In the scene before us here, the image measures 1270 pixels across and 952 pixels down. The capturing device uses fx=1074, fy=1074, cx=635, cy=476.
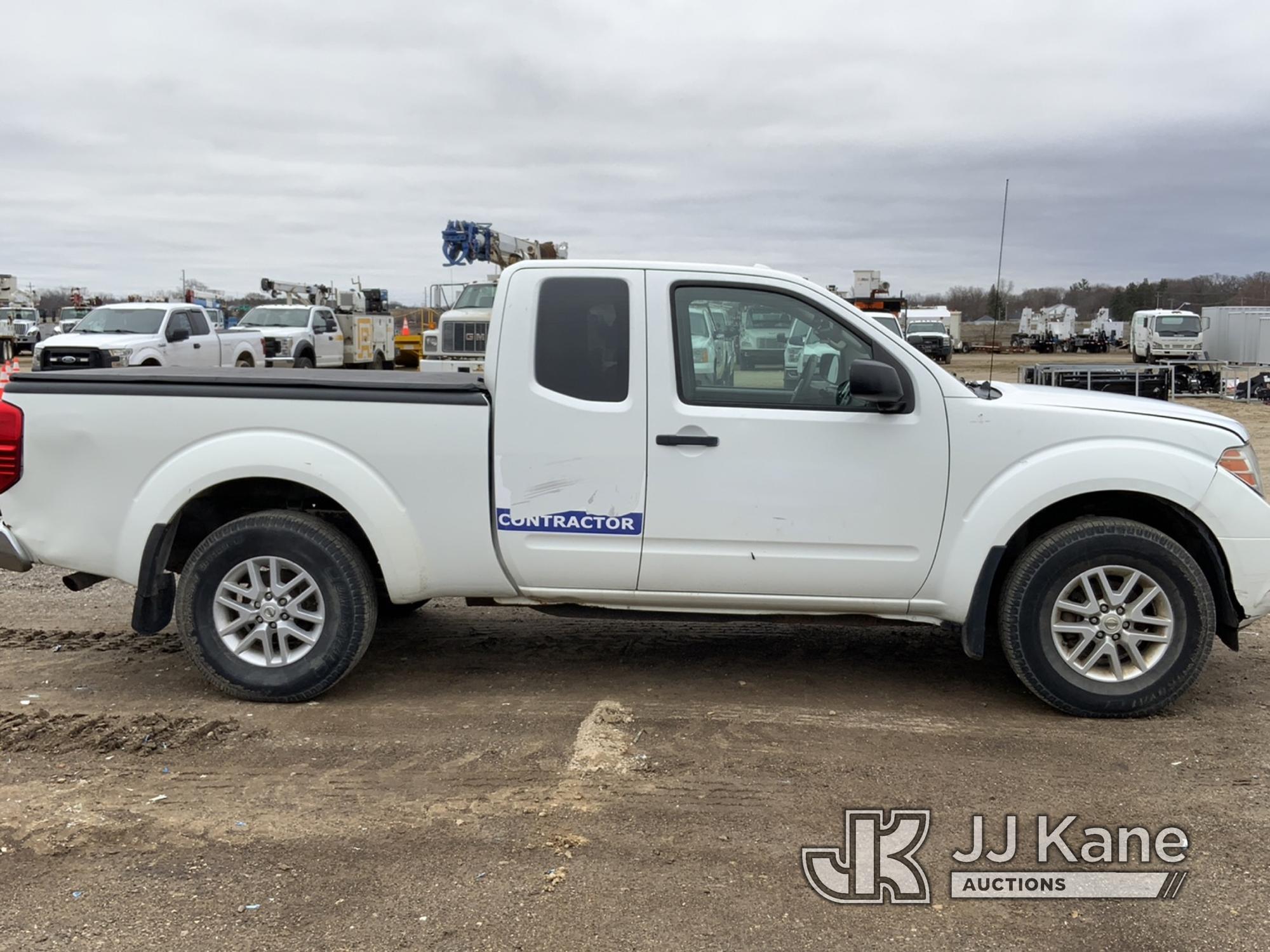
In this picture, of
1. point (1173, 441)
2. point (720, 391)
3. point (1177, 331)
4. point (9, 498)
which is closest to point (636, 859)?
point (720, 391)

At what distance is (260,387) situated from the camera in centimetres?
484

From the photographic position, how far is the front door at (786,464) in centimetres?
468

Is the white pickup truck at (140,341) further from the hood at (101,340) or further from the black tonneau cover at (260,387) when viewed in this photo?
the black tonneau cover at (260,387)

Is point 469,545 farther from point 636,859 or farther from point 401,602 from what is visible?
point 636,859

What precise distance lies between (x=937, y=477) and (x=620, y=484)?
138 centimetres

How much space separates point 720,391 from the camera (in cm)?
476

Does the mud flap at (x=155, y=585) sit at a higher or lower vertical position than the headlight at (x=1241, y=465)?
lower

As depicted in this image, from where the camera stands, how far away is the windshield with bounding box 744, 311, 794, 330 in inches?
189

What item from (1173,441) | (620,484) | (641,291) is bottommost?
(620,484)

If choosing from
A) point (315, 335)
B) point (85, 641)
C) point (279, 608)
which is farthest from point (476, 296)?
point (279, 608)

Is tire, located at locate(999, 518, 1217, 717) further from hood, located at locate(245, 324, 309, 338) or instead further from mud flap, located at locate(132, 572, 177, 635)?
hood, located at locate(245, 324, 309, 338)

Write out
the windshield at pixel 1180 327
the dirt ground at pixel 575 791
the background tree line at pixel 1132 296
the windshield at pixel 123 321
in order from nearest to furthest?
the dirt ground at pixel 575 791
the windshield at pixel 123 321
the windshield at pixel 1180 327
the background tree line at pixel 1132 296

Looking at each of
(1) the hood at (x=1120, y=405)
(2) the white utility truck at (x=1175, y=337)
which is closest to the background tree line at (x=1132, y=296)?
(2) the white utility truck at (x=1175, y=337)

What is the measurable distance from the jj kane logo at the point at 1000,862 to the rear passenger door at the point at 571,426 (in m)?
1.62
